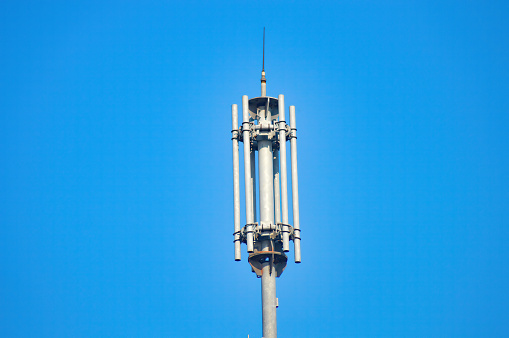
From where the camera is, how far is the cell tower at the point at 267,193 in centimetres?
10431

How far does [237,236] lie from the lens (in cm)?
10506

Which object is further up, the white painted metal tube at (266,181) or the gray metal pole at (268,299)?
the white painted metal tube at (266,181)

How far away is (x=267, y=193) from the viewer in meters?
107

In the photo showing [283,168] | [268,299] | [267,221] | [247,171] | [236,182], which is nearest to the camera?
[268,299]

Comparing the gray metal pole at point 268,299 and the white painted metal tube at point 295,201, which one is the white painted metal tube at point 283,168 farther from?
the gray metal pole at point 268,299

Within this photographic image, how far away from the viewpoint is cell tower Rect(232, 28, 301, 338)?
104312mm

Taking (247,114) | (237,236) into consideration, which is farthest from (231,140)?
(237,236)

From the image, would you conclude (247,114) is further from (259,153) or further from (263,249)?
(263,249)

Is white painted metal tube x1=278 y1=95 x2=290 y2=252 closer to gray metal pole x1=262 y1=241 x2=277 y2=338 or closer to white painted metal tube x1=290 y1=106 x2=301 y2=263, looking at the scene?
white painted metal tube x1=290 y1=106 x2=301 y2=263

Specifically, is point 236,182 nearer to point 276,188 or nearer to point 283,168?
point 276,188

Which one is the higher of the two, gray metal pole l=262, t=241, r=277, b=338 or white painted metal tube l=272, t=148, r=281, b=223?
white painted metal tube l=272, t=148, r=281, b=223

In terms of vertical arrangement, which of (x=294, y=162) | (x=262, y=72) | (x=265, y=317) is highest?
(x=262, y=72)

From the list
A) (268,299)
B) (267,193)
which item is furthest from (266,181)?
(268,299)

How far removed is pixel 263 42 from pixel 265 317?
1109 inches
